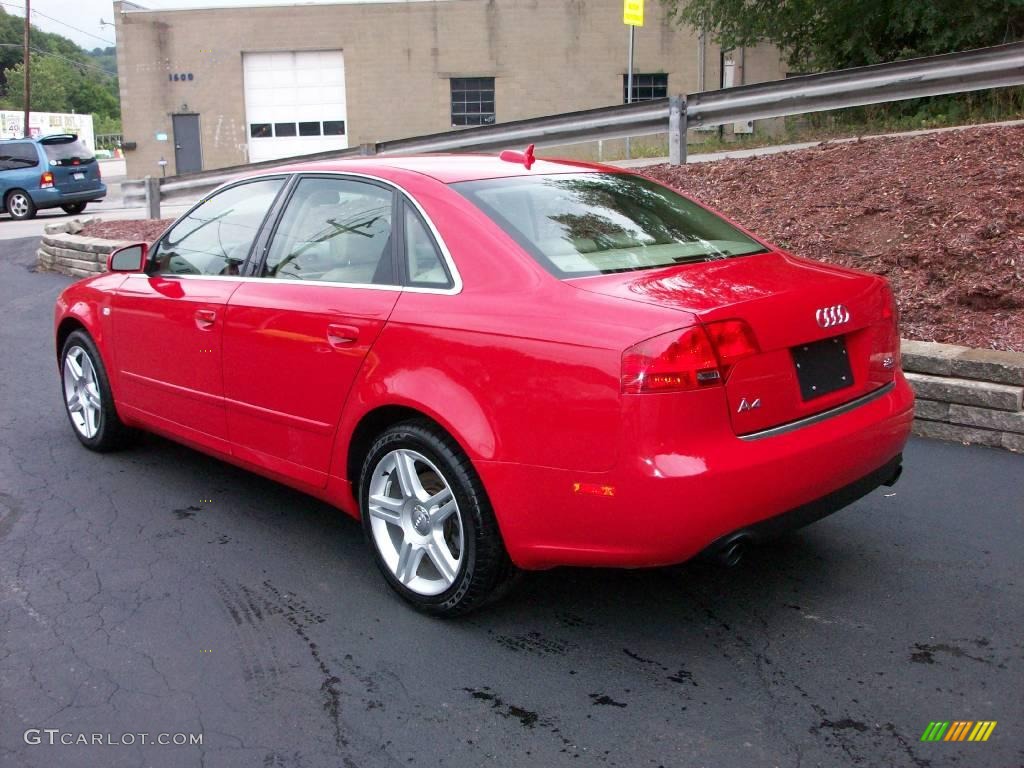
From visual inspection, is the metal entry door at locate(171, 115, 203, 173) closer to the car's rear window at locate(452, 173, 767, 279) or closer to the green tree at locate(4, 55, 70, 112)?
the car's rear window at locate(452, 173, 767, 279)

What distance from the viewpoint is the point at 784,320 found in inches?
128

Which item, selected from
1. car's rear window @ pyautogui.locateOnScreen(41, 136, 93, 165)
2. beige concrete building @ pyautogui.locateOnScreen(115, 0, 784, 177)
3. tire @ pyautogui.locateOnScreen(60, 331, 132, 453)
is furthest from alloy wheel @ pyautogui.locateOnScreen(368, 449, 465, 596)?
beige concrete building @ pyautogui.locateOnScreen(115, 0, 784, 177)

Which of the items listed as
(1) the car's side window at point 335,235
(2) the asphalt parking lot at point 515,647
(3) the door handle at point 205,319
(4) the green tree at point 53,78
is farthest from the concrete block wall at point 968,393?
(4) the green tree at point 53,78

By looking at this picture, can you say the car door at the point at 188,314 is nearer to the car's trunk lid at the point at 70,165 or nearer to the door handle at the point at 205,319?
the door handle at the point at 205,319

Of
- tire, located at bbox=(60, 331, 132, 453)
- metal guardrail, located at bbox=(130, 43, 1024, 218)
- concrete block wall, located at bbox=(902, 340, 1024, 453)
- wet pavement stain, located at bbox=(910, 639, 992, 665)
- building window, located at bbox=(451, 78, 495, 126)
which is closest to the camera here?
wet pavement stain, located at bbox=(910, 639, 992, 665)

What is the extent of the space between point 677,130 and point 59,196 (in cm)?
A: 1807

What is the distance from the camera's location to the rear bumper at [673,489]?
3006 millimetres

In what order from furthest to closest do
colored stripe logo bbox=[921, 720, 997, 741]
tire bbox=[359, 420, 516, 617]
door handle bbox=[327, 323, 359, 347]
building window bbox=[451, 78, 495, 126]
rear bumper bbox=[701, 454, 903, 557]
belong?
building window bbox=[451, 78, 495, 126]
door handle bbox=[327, 323, 359, 347]
tire bbox=[359, 420, 516, 617]
rear bumper bbox=[701, 454, 903, 557]
colored stripe logo bbox=[921, 720, 997, 741]

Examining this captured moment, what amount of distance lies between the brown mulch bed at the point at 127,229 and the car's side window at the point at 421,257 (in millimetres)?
9062

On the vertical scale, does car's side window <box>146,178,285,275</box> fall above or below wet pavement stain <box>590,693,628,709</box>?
above

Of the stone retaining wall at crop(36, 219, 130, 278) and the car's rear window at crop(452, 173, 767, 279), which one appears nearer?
the car's rear window at crop(452, 173, 767, 279)

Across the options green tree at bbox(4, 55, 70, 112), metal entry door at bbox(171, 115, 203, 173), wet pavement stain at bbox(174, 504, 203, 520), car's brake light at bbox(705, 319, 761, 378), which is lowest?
wet pavement stain at bbox(174, 504, 203, 520)

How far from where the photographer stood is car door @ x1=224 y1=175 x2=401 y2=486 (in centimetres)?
385

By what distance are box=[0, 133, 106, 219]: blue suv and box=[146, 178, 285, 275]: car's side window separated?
2017 cm
